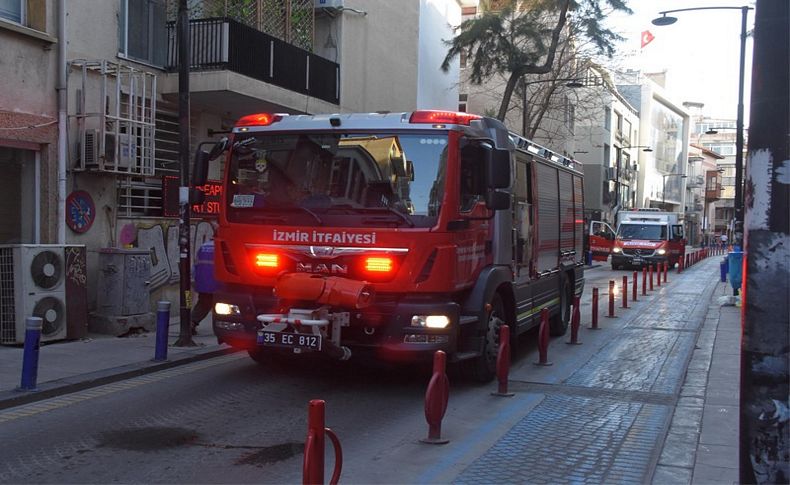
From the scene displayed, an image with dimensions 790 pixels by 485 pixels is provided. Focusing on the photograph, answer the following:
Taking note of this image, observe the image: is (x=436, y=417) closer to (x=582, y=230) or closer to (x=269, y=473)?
(x=269, y=473)

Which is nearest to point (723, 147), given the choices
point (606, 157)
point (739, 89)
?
point (606, 157)

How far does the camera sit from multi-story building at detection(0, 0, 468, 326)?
1080 centimetres

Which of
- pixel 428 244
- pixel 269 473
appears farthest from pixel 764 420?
pixel 428 244

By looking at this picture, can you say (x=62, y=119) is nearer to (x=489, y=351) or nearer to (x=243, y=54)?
(x=243, y=54)

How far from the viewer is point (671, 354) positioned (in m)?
10.7

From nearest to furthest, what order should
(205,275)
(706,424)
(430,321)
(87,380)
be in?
(706,424)
(430,321)
(87,380)
(205,275)

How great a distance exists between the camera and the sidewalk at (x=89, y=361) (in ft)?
24.5

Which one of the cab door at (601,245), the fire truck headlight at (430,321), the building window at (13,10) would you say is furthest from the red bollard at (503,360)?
the cab door at (601,245)

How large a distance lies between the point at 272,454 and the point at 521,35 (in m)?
20.8

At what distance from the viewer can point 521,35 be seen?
23797mm

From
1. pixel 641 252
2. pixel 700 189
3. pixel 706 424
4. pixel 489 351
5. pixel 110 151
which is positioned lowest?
pixel 706 424

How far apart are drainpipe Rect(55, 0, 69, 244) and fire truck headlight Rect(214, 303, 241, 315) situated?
458 centimetres

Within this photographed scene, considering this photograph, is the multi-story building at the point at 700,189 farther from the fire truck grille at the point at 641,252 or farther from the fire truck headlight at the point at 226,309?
the fire truck headlight at the point at 226,309

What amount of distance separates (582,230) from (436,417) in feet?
27.6
